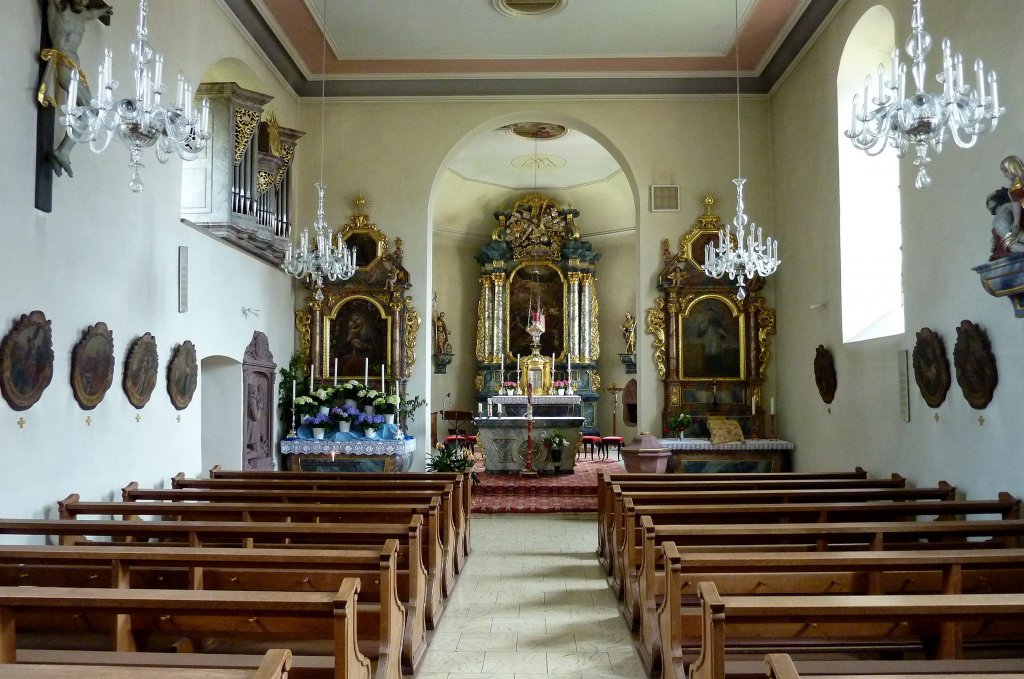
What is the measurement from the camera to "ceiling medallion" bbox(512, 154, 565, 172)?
712 inches

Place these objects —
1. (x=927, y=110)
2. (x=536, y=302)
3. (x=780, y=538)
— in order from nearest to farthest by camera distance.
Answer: (x=927, y=110) < (x=780, y=538) < (x=536, y=302)

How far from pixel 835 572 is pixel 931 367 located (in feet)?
13.8

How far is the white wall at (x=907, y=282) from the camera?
636 centimetres

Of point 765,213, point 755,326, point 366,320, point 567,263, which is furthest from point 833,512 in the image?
point 567,263

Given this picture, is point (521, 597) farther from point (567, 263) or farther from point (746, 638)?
point (567, 263)

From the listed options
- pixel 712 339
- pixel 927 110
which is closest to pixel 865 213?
pixel 712 339

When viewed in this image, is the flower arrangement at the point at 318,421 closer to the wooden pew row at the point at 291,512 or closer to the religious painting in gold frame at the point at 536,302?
the wooden pew row at the point at 291,512

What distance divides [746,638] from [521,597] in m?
2.84

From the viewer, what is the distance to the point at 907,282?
26.6 ft

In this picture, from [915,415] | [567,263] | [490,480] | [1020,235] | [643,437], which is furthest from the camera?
[567,263]

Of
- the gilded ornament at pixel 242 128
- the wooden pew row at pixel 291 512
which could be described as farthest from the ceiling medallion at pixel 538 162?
the wooden pew row at pixel 291 512

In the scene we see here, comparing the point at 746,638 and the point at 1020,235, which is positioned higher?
the point at 1020,235

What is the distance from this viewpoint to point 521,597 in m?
6.50

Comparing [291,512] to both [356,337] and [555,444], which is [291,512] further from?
[555,444]
